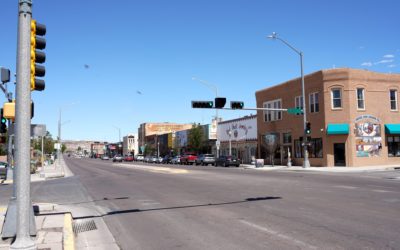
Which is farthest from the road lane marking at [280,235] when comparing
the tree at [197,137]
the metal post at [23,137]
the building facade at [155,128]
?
the building facade at [155,128]

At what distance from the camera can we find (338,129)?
4159 cm

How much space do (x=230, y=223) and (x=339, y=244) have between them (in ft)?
10.6

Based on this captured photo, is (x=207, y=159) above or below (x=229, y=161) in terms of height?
above

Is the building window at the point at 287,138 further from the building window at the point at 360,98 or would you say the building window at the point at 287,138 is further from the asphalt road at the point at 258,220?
the asphalt road at the point at 258,220

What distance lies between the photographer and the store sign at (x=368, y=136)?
4181 centimetres

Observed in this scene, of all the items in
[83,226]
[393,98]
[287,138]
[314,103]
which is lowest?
[83,226]

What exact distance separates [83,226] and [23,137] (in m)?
4.52

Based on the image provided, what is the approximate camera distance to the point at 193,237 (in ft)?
30.4

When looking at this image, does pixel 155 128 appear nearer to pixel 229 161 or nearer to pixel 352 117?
pixel 229 161

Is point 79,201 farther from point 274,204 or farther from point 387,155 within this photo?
point 387,155

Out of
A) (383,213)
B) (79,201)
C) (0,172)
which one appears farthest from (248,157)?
(383,213)

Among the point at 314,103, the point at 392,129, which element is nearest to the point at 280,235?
the point at 314,103

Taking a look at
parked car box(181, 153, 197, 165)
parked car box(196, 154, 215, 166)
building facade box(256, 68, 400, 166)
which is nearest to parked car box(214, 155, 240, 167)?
parked car box(196, 154, 215, 166)

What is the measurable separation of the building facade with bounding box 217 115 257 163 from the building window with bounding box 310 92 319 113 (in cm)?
1221
